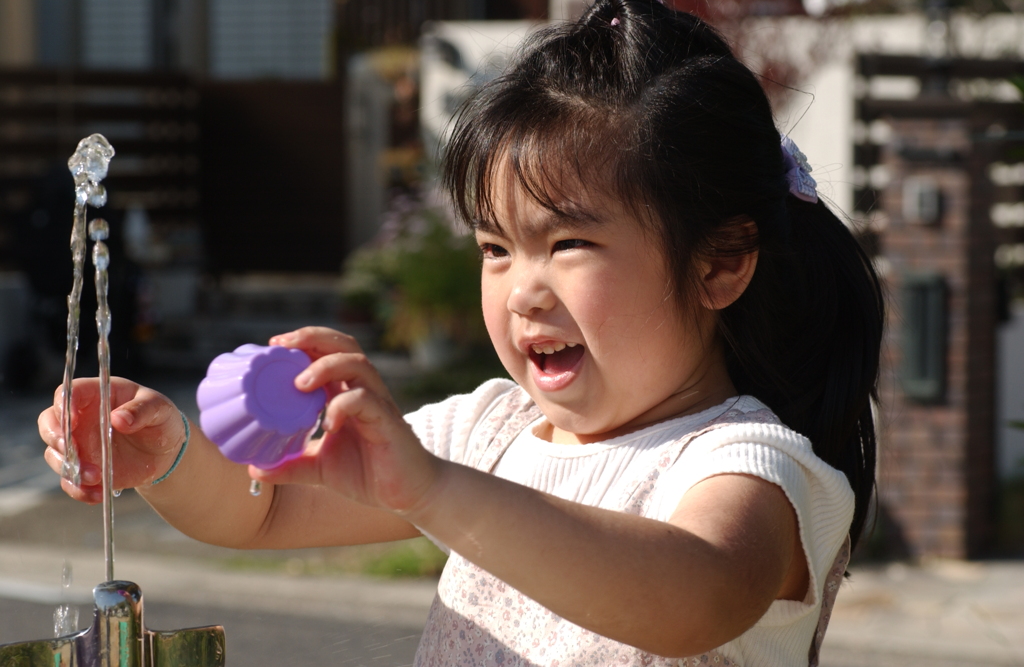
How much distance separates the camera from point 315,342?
83cm

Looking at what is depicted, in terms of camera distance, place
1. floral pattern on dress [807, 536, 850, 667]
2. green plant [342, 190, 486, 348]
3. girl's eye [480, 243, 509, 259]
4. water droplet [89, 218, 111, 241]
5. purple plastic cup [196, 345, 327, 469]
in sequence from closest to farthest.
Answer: purple plastic cup [196, 345, 327, 469], water droplet [89, 218, 111, 241], girl's eye [480, 243, 509, 259], floral pattern on dress [807, 536, 850, 667], green plant [342, 190, 486, 348]

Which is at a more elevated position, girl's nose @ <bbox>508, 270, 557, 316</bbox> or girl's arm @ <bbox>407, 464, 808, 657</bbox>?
girl's nose @ <bbox>508, 270, 557, 316</bbox>

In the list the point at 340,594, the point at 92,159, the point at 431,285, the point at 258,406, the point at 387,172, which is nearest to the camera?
the point at 258,406

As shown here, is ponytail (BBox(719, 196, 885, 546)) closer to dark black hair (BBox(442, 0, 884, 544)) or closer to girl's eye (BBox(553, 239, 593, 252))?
dark black hair (BBox(442, 0, 884, 544))

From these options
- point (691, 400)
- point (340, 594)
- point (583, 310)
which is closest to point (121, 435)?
point (583, 310)

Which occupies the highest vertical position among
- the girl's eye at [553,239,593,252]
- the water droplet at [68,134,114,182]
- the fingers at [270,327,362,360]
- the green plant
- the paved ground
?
the water droplet at [68,134,114,182]

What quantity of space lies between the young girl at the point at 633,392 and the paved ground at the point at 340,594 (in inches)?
63.1

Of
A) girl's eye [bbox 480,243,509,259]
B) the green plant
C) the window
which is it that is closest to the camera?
girl's eye [bbox 480,243,509,259]

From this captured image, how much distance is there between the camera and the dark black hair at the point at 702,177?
3.57 ft

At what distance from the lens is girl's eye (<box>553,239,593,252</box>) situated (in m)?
1.06

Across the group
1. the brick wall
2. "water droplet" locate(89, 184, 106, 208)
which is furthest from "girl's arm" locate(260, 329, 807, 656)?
the brick wall

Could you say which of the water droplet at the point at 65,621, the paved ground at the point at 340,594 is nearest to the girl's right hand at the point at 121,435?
the water droplet at the point at 65,621

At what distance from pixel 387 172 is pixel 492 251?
8558mm

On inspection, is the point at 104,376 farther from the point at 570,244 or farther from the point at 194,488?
the point at 570,244
